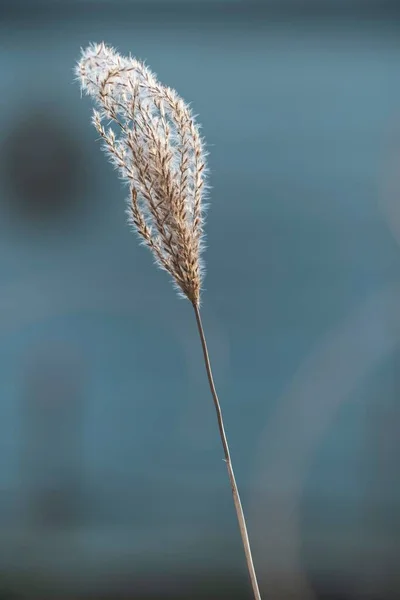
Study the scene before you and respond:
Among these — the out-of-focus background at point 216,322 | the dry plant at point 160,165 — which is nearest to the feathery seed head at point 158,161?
the dry plant at point 160,165

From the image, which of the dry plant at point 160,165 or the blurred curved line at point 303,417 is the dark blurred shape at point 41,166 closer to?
the blurred curved line at point 303,417

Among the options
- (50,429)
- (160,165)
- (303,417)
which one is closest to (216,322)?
(303,417)

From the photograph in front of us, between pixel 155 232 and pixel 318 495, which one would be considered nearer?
pixel 155 232

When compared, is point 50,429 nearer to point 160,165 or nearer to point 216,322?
point 216,322

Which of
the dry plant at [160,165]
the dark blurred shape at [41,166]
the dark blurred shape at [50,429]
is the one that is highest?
the dark blurred shape at [41,166]

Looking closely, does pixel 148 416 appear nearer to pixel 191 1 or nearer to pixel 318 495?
pixel 318 495

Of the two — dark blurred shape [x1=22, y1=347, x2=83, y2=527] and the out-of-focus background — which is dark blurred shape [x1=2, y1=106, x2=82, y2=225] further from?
dark blurred shape [x1=22, y1=347, x2=83, y2=527]

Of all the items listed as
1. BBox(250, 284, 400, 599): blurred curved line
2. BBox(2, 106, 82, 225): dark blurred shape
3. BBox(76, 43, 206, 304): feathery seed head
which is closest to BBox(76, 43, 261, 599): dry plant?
BBox(76, 43, 206, 304): feathery seed head

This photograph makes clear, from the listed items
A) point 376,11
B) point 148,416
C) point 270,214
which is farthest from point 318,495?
point 376,11
